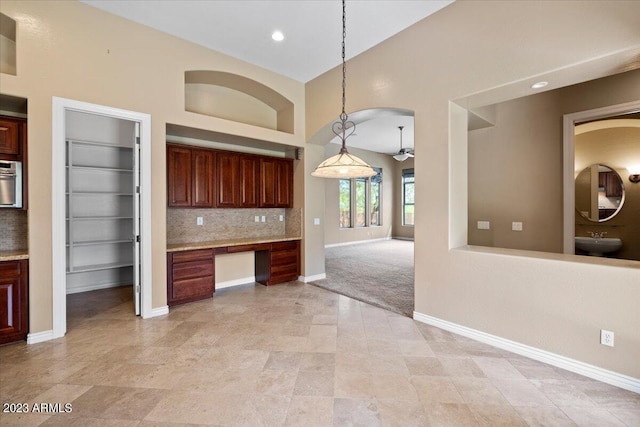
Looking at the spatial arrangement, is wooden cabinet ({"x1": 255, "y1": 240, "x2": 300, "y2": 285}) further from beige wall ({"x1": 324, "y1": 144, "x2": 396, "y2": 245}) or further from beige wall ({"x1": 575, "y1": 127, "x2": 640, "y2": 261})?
beige wall ({"x1": 575, "y1": 127, "x2": 640, "y2": 261})

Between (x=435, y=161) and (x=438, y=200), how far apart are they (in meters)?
0.45

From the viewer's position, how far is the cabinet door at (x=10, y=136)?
2699mm

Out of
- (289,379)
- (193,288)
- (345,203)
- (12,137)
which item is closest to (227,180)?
(193,288)

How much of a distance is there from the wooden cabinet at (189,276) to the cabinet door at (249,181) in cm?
104

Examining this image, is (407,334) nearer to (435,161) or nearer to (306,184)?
(435,161)

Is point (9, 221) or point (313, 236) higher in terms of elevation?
point (9, 221)

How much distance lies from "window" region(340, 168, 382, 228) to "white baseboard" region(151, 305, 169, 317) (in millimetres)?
6817

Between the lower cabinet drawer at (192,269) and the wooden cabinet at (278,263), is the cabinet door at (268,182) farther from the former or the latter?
the lower cabinet drawer at (192,269)

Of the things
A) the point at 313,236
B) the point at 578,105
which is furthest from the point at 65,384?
the point at 578,105

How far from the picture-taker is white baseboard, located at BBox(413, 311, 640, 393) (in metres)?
2.10

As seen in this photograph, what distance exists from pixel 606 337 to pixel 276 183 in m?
4.42

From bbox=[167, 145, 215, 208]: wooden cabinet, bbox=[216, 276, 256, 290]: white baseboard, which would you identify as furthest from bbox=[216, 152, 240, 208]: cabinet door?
bbox=[216, 276, 256, 290]: white baseboard

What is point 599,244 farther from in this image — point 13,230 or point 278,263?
point 13,230

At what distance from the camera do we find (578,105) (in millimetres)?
3494
